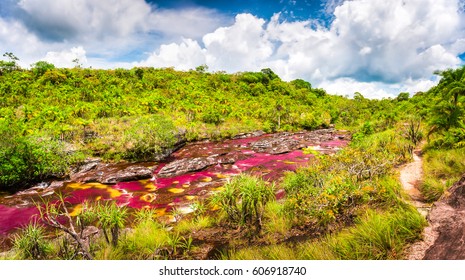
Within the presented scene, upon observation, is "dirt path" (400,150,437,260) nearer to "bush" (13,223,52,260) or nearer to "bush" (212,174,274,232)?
"bush" (212,174,274,232)

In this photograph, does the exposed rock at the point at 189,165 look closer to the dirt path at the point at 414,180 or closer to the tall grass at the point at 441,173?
the dirt path at the point at 414,180

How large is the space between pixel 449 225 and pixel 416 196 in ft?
13.8

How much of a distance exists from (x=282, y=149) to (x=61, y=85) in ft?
137

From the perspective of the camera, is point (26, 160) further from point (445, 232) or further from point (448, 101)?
point (448, 101)

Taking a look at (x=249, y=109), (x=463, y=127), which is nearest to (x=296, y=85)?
(x=249, y=109)

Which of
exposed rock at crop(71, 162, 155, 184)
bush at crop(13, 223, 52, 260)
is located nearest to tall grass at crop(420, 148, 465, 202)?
bush at crop(13, 223, 52, 260)

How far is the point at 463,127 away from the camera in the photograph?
942 centimetres

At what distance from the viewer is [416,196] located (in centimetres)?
747

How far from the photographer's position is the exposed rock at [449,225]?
11.4 ft

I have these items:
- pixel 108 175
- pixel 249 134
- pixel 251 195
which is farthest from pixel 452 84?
pixel 249 134

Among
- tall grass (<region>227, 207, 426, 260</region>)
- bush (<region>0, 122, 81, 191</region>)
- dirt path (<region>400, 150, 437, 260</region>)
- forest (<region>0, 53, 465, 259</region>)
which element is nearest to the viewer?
dirt path (<region>400, 150, 437, 260</region>)

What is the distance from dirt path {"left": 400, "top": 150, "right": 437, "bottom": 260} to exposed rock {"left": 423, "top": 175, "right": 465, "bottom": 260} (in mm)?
82

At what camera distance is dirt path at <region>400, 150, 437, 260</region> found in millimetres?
3772

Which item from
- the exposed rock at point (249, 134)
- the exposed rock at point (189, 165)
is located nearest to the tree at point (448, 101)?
the exposed rock at point (189, 165)
